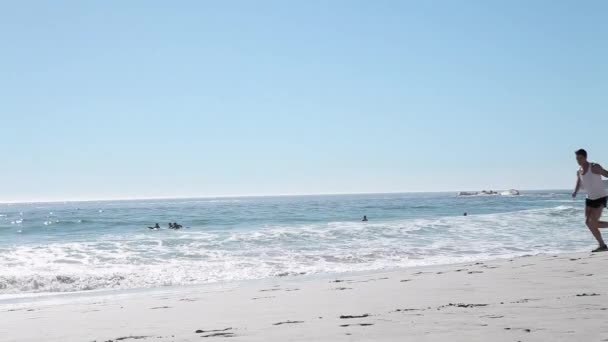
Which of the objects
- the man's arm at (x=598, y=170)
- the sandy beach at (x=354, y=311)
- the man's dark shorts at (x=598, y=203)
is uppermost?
the man's arm at (x=598, y=170)

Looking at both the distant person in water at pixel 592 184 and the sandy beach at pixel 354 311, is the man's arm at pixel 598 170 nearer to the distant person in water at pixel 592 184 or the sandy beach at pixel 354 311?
the distant person in water at pixel 592 184

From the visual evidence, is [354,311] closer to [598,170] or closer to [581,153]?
[581,153]

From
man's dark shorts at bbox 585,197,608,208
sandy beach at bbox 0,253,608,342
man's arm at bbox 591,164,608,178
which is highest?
man's arm at bbox 591,164,608,178

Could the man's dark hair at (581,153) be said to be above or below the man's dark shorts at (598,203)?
above

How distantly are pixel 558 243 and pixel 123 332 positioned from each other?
16.5 metres

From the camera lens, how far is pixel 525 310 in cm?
552

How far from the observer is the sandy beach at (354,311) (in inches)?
187

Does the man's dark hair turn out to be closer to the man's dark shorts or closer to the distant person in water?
the distant person in water

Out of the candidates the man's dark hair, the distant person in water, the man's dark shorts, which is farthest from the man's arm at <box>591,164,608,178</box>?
the man's dark shorts

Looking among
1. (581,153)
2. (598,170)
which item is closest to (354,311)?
(581,153)

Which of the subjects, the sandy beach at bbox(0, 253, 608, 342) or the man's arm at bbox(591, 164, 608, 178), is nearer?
the sandy beach at bbox(0, 253, 608, 342)

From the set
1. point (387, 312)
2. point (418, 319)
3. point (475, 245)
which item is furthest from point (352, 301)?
point (475, 245)

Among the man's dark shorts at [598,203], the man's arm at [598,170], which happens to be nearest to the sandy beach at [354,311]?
the man's dark shorts at [598,203]

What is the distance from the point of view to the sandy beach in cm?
475
